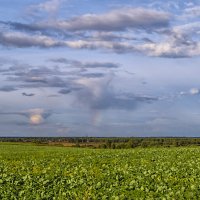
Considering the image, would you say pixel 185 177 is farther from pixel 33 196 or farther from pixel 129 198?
pixel 33 196

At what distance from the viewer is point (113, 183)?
23.7 m

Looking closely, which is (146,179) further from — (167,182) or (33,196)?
(33,196)

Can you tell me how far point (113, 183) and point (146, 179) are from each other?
1.78 m

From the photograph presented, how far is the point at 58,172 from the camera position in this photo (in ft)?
94.8

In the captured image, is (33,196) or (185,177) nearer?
(33,196)

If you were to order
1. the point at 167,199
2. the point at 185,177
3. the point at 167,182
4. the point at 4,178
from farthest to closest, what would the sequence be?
the point at 4,178
the point at 185,177
the point at 167,182
the point at 167,199

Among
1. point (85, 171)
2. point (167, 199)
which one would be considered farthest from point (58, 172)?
point (167, 199)

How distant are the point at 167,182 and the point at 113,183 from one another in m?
2.75

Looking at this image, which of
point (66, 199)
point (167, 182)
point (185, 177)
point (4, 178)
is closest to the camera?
point (66, 199)

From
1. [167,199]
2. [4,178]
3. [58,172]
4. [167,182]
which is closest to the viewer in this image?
[167,199]

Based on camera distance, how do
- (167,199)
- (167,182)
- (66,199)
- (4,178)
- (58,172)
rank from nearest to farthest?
(167,199)
(66,199)
(167,182)
(4,178)
(58,172)

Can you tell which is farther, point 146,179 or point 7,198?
point 146,179

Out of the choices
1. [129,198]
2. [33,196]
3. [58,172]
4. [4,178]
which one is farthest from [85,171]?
[129,198]

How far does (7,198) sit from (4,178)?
4869mm
